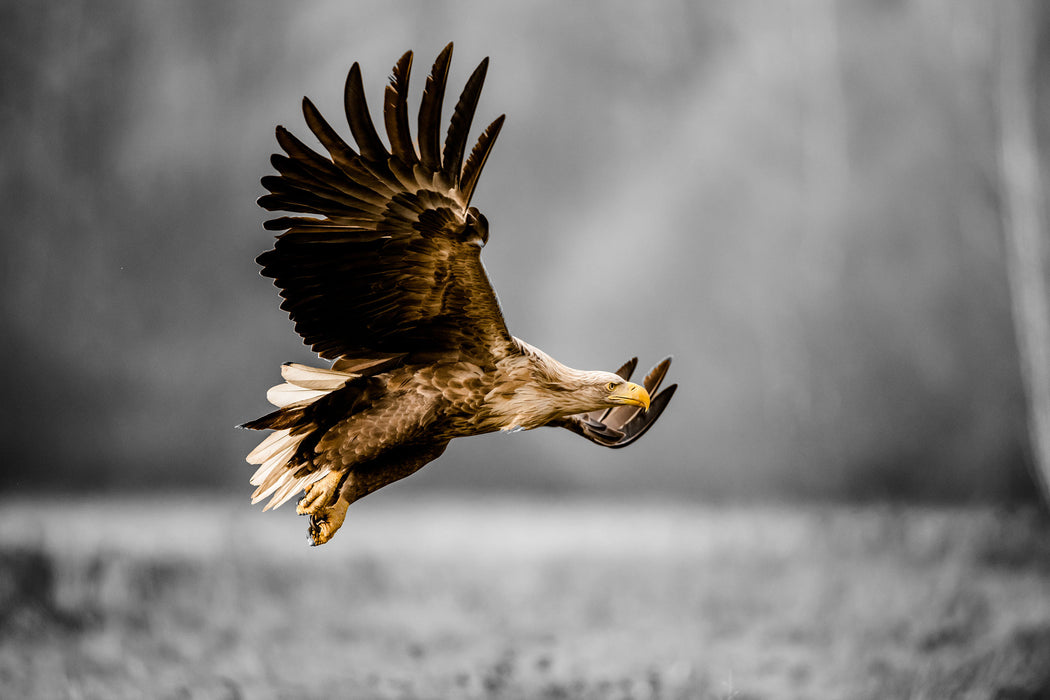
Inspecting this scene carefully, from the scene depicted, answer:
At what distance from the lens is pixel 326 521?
9.55 ft

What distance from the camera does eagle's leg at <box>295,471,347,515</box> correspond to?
293 centimetres

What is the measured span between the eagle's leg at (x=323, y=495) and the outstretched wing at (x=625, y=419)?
0.86 metres

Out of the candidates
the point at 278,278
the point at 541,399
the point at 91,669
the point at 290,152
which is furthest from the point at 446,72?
the point at 91,669

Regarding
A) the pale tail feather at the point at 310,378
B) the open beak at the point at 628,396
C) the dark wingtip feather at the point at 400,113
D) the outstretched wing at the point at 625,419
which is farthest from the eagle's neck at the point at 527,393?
the dark wingtip feather at the point at 400,113

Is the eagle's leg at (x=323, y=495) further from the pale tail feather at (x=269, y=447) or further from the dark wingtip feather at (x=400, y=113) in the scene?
the dark wingtip feather at (x=400, y=113)

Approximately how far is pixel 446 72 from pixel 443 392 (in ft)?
3.21

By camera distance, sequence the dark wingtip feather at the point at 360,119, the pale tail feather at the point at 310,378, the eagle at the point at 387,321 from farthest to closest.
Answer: the pale tail feather at the point at 310,378 → the eagle at the point at 387,321 → the dark wingtip feather at the point at 360,119

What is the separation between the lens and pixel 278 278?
2.84 metres

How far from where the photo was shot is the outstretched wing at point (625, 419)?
3.47 m

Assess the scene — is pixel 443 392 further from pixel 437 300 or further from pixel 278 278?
pixel 278 278

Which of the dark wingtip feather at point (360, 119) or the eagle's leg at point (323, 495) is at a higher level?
the dark wingtip feather at point (360, 119)

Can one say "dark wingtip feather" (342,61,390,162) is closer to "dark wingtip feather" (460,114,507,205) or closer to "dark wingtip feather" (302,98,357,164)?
"dark wingtip feather" (302,98,357,164)

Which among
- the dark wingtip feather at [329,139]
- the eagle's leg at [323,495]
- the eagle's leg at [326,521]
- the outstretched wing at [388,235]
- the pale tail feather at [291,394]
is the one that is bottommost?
the eagle's leg at [326,521]

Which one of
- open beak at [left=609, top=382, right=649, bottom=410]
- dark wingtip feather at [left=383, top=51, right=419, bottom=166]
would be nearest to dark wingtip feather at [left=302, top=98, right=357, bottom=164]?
dark wingtip feather at [left=383, top=51, right=419, bottom=166]
